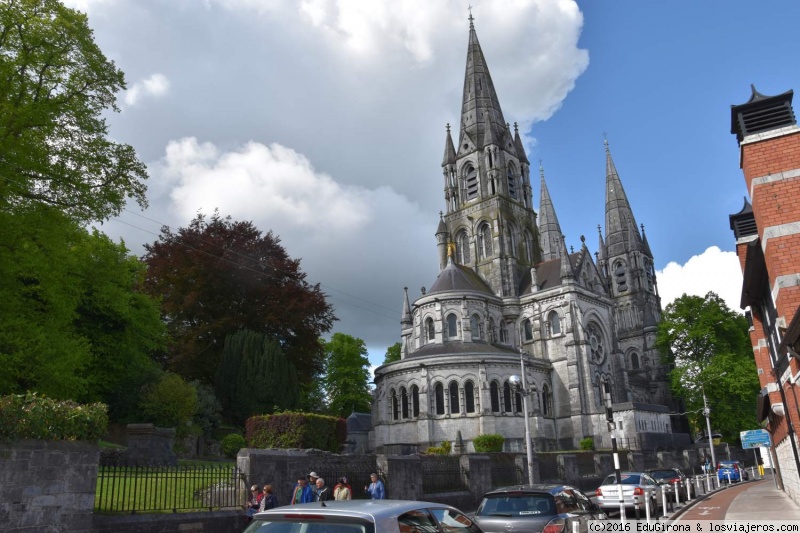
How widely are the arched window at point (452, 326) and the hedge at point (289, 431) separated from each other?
31553 millimetres

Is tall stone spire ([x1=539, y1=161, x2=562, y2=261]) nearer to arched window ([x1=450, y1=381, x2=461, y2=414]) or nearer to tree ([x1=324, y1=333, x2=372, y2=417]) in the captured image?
tree ([x1=324, y1=333, x2=372, y2=417])

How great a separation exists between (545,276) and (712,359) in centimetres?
1600

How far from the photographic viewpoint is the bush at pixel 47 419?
10.2 metres

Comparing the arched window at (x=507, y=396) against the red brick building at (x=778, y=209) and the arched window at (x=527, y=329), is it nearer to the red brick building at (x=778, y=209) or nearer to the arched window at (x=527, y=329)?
the arched window at (x=527, y=329)

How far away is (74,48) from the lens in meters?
19.5

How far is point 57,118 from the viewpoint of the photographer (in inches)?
762

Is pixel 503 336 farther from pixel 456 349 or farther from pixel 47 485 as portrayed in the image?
pixel 47 485

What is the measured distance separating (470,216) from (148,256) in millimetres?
33151

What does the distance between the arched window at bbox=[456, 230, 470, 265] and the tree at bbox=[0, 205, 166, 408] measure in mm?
39612

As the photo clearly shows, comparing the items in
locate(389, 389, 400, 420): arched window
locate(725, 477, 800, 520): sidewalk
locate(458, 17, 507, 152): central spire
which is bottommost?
locate(725, 477, 800, 520): sidewalk

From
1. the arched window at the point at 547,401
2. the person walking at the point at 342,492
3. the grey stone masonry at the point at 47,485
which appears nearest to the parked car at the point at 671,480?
the person walking at the point at 342,492

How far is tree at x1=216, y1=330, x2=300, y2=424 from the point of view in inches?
1275

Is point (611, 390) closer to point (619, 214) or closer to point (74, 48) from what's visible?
point (619, 214)

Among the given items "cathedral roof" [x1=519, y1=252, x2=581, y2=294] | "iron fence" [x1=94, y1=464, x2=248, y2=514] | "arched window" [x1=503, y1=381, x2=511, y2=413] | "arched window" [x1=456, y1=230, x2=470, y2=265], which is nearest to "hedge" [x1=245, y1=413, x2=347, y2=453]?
"iron fence" [x1=94, y1=464, x2=248, y2=514]
